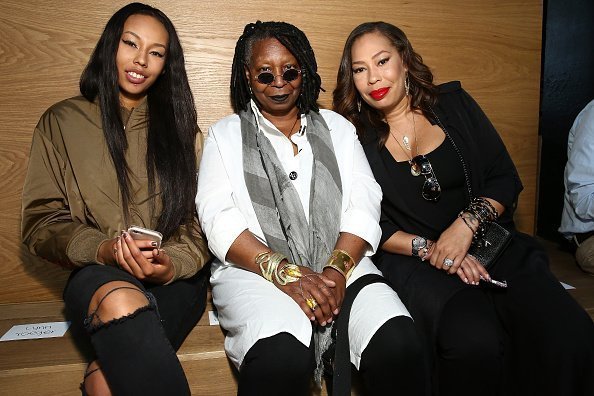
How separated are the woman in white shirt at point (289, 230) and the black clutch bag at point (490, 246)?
375 mm

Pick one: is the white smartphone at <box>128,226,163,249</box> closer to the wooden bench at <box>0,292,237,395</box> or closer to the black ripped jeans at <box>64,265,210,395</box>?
the black ripped jeans at <box>64,265,210,395</box>

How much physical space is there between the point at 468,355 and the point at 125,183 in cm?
121

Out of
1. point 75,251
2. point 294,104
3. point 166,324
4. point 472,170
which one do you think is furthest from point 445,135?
point 75,251

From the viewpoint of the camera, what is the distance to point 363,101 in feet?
7.37

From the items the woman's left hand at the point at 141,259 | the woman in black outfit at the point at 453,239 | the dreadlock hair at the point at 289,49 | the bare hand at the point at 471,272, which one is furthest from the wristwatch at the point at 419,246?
the woman's left hand at the point at 141,259

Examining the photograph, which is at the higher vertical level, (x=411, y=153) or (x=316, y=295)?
(x=411, y=153)

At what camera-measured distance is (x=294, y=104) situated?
2.04 meters

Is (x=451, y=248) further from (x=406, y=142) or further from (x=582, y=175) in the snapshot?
(x=582, y=175)

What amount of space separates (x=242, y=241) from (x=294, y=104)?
22.2 inches

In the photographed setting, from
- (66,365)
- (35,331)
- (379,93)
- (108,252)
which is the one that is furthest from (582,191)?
(35,331)

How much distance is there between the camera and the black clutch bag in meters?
1.98

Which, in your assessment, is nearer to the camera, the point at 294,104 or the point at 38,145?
the point at 38,145

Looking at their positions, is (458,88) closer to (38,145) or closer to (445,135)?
(445,135)

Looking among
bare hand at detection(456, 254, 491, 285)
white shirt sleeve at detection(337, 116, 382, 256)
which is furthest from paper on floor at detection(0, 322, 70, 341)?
bare hand at detection(456, 254, 491, 285)
